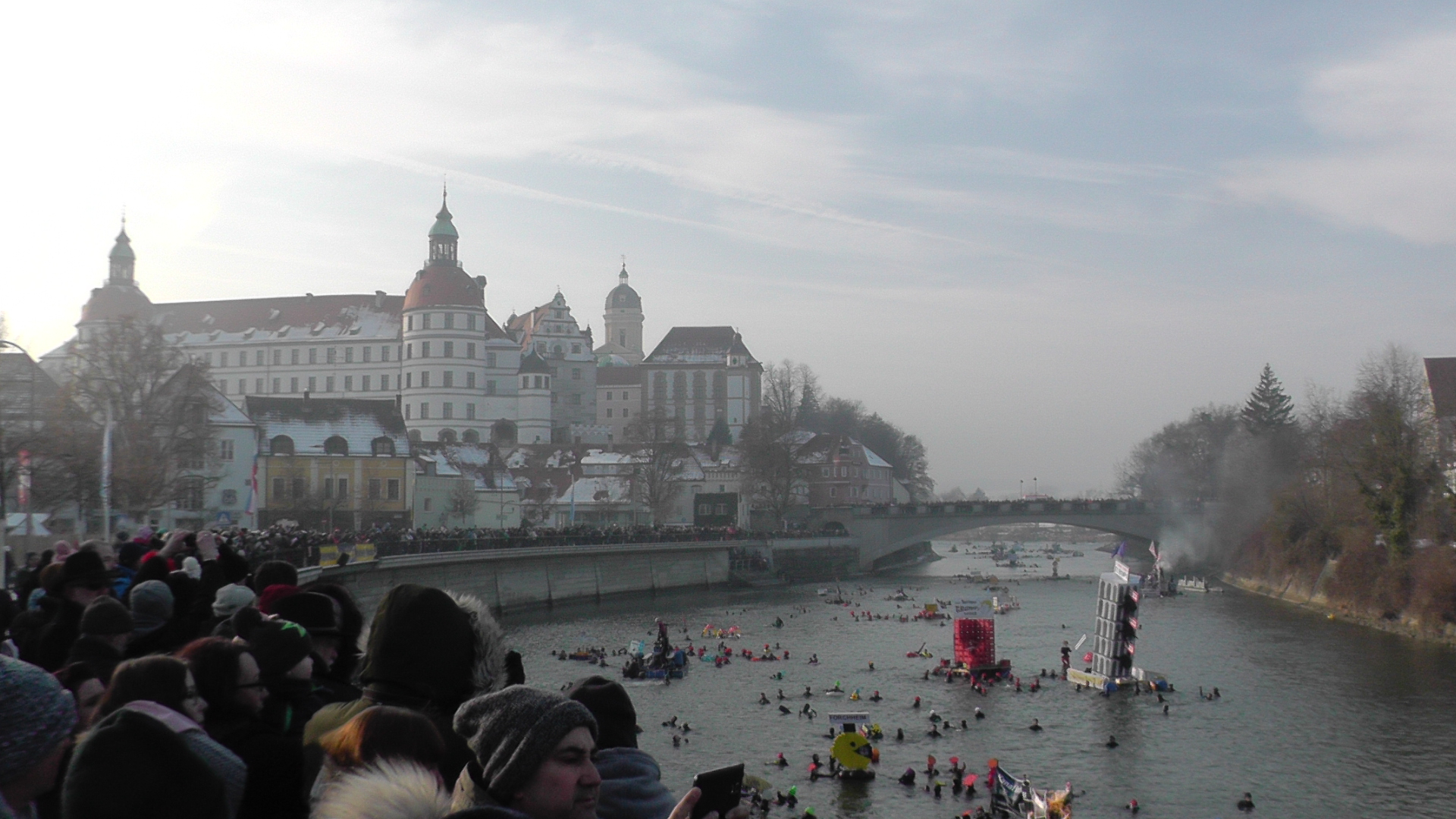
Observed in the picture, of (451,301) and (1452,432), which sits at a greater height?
(451,301)

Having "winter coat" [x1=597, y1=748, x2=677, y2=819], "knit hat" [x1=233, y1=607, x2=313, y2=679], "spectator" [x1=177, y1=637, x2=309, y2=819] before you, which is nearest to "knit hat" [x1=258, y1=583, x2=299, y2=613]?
"knit hat" [x1=233, y1=607, x2=313, y2=679]

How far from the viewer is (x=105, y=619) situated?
6395 millimetres

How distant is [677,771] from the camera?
2491 cm

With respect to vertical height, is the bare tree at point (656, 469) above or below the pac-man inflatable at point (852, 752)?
above

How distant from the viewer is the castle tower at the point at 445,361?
113 metres

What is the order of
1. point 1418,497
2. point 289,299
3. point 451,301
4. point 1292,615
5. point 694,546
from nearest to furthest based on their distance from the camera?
1. point 1418,497
2. point 1292,615
3. point 694,546
4. point 451,301
5. point 289,299

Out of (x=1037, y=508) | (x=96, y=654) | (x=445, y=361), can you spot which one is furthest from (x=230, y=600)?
(x=445, y=361)

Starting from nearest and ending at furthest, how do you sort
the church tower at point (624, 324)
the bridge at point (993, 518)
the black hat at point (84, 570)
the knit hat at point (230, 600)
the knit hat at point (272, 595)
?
1. the knit hat at point (272, 595)
2. the knit hat at point (230, 600)
3. the black hat at point (84, 570)
4. the bridge at point (993, 518)
5. the church tower at point (624, 324)

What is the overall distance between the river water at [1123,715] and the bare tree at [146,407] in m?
13.9

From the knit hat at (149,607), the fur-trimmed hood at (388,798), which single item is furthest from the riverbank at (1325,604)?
the fur-trimmed hood at (388,798)

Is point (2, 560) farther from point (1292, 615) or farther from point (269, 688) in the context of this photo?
point (1292, 615)

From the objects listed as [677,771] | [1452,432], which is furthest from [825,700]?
[1452,432]

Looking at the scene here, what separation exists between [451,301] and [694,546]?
50998mm

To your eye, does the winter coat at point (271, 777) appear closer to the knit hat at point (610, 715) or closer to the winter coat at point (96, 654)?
the knit hat at point (610, 715)
